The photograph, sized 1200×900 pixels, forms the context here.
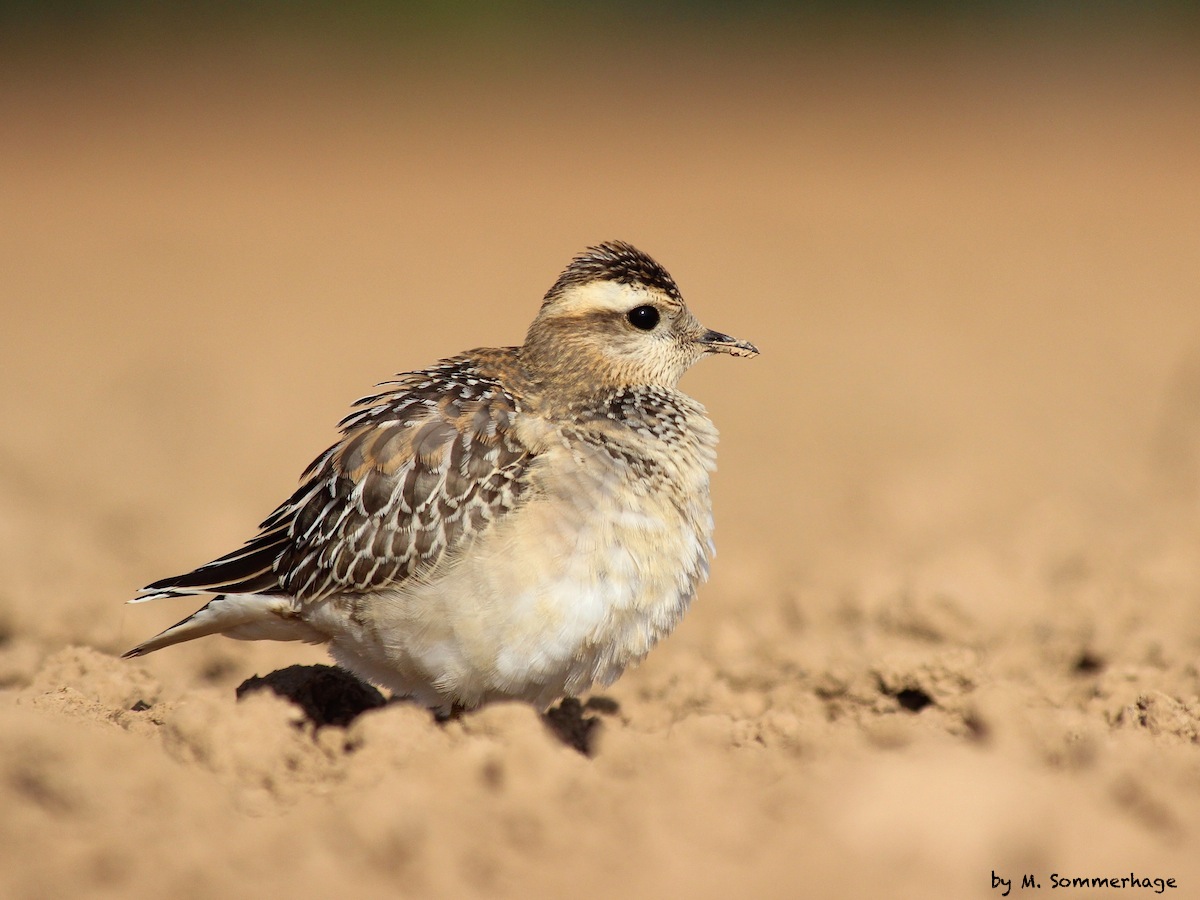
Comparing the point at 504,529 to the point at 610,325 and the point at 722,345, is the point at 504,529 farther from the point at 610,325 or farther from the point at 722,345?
the point at 722,345

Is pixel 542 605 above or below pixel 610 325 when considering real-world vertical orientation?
below

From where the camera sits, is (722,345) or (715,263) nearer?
(722,345)

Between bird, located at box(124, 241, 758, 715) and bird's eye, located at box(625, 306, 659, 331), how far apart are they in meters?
0.01

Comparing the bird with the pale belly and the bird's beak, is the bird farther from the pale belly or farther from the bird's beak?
the bird's beak

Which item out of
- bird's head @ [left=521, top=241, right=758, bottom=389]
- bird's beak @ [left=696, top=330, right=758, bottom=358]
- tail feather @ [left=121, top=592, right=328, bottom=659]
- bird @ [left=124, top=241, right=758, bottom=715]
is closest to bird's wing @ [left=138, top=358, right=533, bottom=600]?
bird @ [left=124, top=241, right=758, bottom=715]

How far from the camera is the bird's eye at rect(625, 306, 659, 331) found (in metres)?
6.82

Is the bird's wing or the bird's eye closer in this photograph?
the bird's wing

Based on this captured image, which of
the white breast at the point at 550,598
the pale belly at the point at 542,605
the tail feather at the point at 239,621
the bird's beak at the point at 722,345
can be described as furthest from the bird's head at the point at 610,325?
the tail feather at the point at 239,621

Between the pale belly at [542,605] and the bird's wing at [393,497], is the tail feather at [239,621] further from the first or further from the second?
the pale belly at [542,605]

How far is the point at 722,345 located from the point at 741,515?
411 centimetres

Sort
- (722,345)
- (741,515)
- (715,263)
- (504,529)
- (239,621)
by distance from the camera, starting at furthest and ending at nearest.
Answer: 1. (715,263)
2. (741,515)
3. (722,345)
4. (239,621)
5. (504,529)

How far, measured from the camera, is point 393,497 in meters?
6.14

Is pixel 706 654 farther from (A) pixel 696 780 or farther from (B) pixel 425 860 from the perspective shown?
(B) pixel 425 860

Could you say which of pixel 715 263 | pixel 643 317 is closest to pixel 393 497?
pixel 643 317
